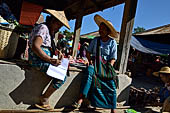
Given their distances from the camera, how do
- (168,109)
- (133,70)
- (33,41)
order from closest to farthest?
(33,41)
(168,109)
(133,70)

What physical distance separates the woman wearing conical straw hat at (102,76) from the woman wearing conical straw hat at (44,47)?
0.59 m

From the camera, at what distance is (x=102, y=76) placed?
104 inches

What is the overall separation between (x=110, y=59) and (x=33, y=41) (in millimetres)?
1448

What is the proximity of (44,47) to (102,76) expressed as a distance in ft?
3.78

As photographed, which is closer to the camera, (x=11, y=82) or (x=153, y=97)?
(x=11, y=82)

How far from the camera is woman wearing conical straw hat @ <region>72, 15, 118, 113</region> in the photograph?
263 centimetres

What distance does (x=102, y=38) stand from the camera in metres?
2.83

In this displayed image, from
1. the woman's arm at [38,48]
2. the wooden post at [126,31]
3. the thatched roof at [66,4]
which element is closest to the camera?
the woman's arm at [38,48]

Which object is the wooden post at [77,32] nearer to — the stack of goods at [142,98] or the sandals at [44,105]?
the stack of goods at [142,98]

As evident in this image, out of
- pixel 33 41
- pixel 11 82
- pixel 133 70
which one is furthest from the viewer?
pixel 133 70

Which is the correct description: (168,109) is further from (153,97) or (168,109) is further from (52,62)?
(52,62)

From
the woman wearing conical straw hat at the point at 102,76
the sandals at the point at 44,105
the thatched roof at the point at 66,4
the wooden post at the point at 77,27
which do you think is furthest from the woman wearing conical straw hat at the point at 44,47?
the wooden post at the point at 77,27

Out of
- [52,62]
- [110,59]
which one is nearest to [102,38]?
[110,59]

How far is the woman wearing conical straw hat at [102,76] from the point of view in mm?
2631
